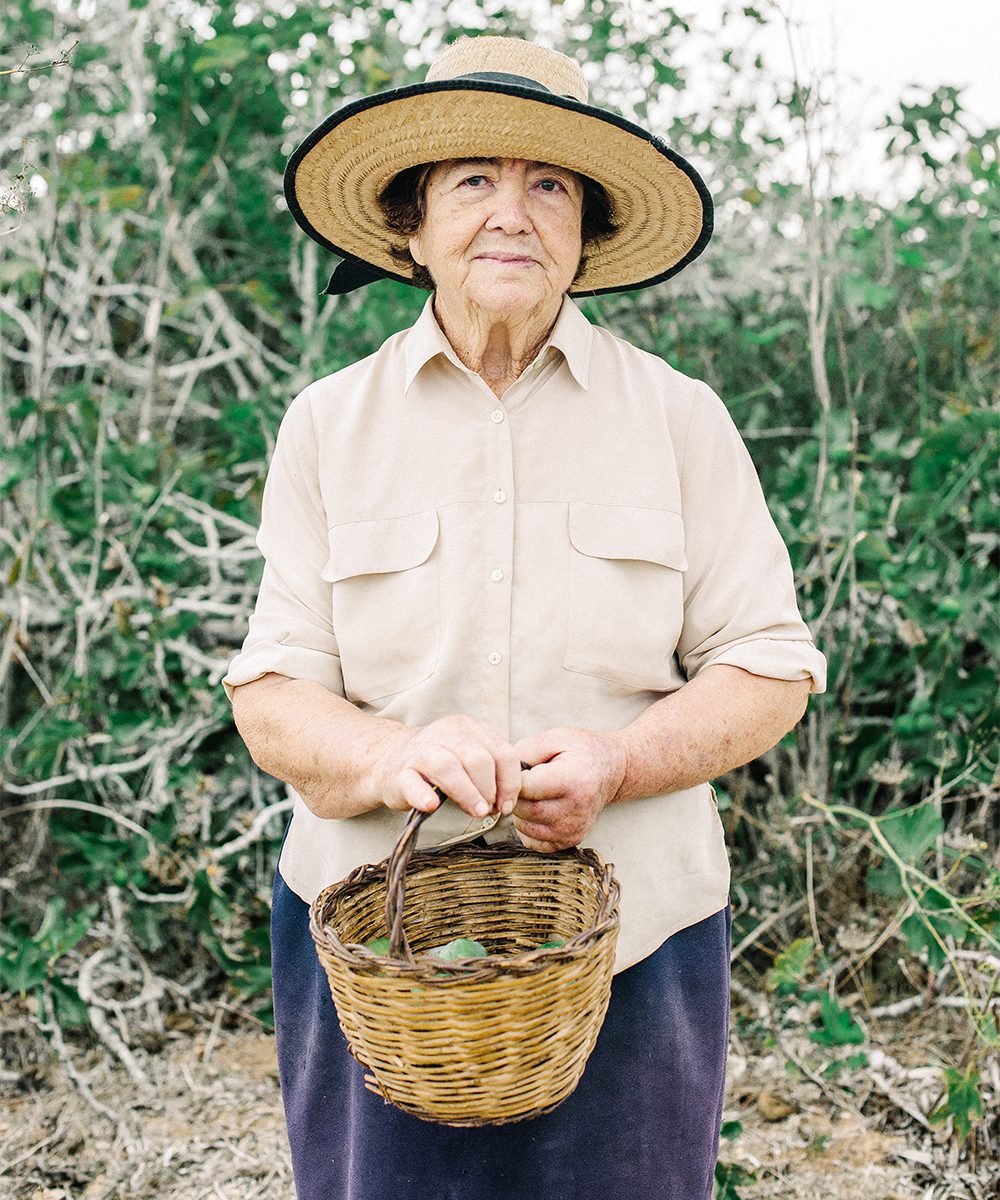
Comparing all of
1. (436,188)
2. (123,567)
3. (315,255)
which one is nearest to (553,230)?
(436,188)

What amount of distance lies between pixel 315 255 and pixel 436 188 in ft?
6.53

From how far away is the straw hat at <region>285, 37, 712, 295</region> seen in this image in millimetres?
1446

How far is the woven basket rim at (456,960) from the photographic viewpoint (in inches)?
43.4

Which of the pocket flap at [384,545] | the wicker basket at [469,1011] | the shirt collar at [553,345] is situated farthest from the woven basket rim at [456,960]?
the shirt collar at [553,345]

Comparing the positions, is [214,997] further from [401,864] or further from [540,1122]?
[401,864]

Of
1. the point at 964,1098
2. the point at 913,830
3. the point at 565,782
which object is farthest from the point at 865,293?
the point at 565,782

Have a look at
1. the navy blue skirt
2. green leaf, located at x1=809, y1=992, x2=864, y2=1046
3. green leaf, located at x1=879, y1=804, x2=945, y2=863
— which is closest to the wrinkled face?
the navy blue skirt

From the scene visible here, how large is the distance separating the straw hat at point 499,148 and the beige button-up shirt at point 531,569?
195 millimetres

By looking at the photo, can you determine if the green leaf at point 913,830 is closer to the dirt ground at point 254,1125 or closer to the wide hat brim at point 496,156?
the dirt ground at point 254,1125

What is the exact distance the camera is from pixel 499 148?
4.85 ft

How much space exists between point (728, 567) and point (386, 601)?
0.43 metres

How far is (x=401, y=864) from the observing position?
3.82ft

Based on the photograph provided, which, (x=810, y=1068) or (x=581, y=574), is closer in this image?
(x=581, y=574)

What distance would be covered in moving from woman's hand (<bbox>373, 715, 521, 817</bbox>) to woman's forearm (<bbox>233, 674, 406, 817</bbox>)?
8 centimetres
